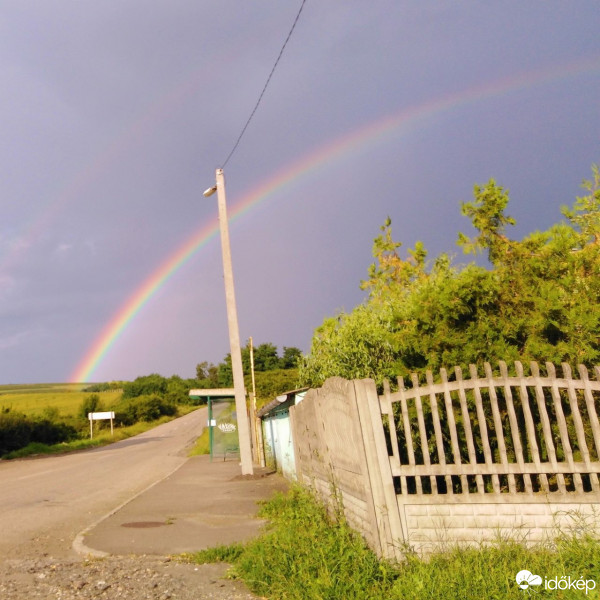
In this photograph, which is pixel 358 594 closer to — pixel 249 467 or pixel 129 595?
pixel 129 595

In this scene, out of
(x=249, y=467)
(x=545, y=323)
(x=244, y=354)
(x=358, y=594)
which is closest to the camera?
(x=358, y=594)

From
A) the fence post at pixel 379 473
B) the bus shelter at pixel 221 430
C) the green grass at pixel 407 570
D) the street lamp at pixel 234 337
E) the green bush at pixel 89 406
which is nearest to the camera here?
the green grass at pixel 407 570

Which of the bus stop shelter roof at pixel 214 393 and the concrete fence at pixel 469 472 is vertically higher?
the bus stop shelter roof at pixel 214 393

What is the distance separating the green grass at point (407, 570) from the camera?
4367 mm

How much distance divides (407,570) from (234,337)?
1242cm

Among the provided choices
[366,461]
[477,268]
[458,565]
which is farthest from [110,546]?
[477,268]

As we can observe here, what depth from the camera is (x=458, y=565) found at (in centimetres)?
474

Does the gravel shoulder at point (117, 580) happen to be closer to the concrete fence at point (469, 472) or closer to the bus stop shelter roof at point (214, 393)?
the concrete fence at point (469, 472)

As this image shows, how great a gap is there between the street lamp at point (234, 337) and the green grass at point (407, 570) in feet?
33.5

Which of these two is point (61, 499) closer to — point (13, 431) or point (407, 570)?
point (407, 570)

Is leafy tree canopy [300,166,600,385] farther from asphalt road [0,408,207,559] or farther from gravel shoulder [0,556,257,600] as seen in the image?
asphalt road [0,408,207,559]

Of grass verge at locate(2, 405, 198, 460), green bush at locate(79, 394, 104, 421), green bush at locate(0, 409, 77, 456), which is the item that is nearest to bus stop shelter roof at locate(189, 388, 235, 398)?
grass verge at locate(2, 405, 198, 460)

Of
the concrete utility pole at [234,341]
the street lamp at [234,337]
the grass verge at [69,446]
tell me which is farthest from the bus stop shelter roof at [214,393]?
the grass verge at [69,446]

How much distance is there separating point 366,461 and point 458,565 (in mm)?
1202
